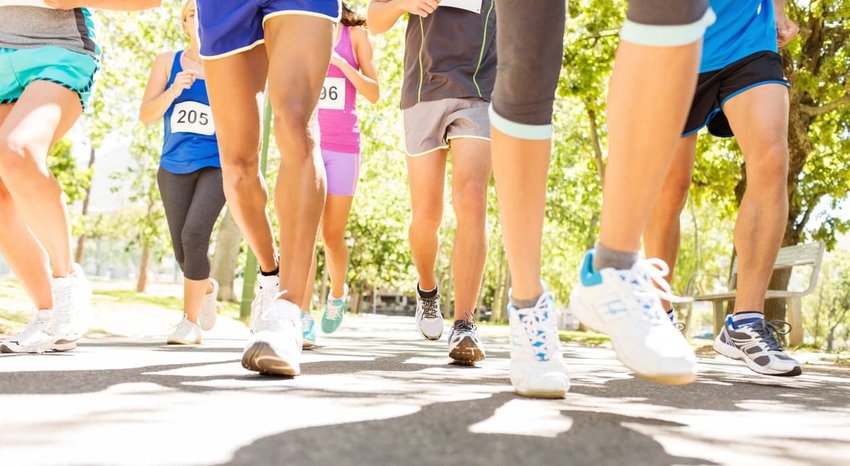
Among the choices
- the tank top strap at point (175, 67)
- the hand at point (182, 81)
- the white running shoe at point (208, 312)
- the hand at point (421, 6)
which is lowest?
the white running shoe at point (208, 312)

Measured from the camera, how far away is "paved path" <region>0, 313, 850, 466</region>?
59.4 inches

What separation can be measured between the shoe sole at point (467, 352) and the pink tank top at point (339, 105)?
8.16 feet

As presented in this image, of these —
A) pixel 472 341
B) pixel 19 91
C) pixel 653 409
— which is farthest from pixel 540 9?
pixel 19 91

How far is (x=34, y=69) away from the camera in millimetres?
A: 3916

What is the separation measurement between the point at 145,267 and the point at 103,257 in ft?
327

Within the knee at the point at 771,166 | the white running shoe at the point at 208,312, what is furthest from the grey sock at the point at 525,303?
the white running shoe at the point at 208,312

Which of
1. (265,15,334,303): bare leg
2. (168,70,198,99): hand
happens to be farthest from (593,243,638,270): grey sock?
(168,70,198,99): hand

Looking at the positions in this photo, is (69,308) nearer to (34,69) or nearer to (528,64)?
(34,69)

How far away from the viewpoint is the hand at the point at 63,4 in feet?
12.8

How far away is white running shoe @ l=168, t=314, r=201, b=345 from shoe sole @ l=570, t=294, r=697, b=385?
3893 mm

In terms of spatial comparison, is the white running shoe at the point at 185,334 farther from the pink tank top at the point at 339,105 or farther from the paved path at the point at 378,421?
the paved path at the point at 378,421

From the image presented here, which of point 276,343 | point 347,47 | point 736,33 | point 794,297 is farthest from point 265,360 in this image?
point 794,297

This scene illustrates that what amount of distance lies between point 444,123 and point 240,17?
167cm

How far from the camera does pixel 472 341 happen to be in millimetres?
4051
